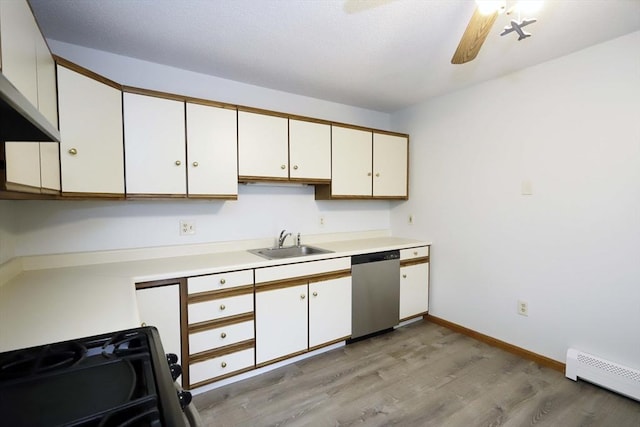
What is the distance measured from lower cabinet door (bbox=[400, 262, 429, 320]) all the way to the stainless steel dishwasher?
0.29 feet

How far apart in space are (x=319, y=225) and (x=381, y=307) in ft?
3.34

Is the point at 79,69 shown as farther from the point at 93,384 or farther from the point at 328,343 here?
the point at 328,343

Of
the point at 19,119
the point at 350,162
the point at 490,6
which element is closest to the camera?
the point at 19,119

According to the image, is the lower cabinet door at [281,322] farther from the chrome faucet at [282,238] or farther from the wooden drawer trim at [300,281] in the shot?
the chrome faucet at [282,238]

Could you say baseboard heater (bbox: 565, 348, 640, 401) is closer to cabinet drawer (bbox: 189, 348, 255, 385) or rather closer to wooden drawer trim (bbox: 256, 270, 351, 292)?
wooden drawer trim (bbox: 256, 270, 351, 292)

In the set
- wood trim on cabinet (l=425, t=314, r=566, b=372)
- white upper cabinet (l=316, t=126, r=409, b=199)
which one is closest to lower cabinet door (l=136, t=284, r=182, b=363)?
white upper cabinet (l=316, t=126, r=409, b=199)

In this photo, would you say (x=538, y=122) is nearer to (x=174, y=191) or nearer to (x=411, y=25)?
(x=411, y=25)

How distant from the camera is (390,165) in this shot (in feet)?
10.4

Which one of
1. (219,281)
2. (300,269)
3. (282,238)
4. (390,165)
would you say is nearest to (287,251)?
(282,238)

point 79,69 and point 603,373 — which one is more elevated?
point 79,69

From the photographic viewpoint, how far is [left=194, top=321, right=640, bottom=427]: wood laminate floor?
175 centimetres

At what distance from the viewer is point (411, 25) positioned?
1.74 m

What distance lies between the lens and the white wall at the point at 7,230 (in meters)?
1.58

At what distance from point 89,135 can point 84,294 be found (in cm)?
92
